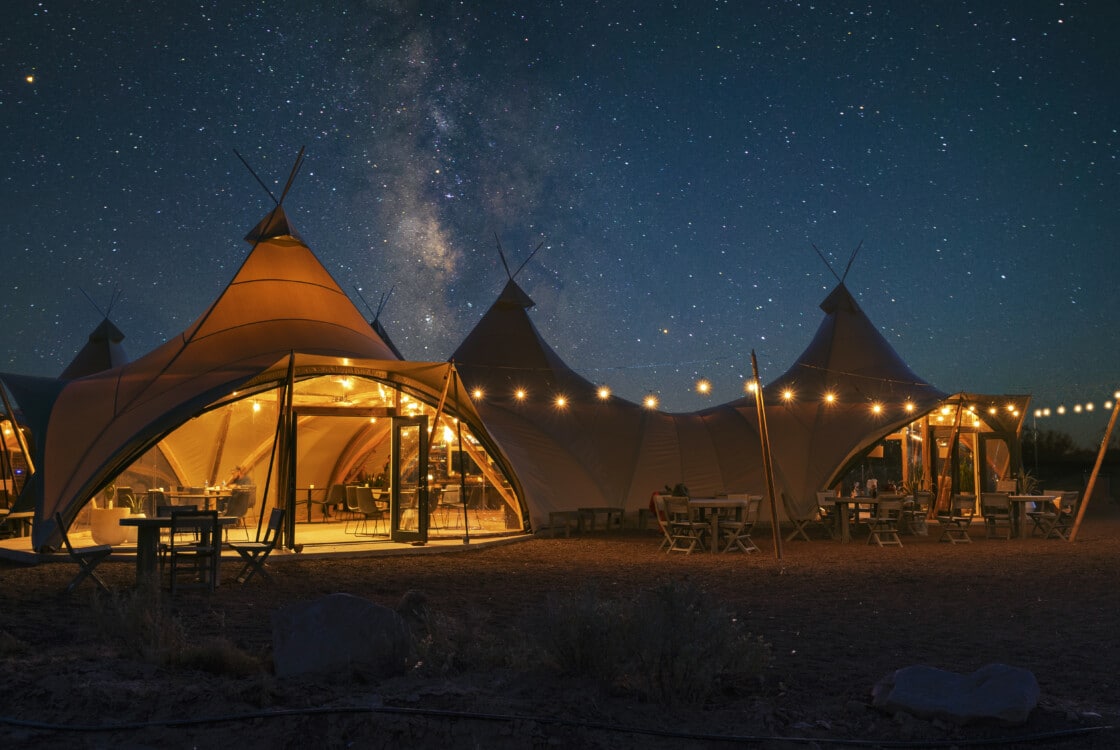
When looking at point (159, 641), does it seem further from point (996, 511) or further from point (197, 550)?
point (996, 511)

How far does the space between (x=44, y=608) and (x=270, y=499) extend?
9.72 metres

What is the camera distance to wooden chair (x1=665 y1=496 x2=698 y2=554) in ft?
41.4

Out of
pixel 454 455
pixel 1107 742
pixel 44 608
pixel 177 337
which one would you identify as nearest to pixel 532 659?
pixel 1107 742

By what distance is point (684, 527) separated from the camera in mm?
12977

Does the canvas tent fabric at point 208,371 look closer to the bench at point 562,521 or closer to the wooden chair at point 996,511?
the bench at point 562,521

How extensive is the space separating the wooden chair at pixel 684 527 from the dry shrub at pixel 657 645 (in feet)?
25.2

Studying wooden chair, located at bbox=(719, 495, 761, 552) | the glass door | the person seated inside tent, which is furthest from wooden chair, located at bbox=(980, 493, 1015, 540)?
the person seated inside tent

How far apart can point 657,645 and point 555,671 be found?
23.9 inches

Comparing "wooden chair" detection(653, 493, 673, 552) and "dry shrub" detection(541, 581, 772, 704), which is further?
"wooden chair" detection(653, 493, 673, 552)

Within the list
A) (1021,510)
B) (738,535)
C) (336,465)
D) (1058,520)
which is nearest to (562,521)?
(738,535)

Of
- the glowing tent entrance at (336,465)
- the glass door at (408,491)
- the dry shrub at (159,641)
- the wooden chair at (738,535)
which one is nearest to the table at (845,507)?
the wooden chair at (738,535)

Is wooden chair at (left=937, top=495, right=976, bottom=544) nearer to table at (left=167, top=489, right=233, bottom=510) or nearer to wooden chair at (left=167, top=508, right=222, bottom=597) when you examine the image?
wooden chair at (left=167, top=508, right=222, bottom=597)

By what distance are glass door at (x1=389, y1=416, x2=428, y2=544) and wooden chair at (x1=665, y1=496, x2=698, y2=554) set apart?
10.9ft

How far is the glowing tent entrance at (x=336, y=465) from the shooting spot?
43.4 ft
